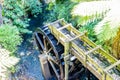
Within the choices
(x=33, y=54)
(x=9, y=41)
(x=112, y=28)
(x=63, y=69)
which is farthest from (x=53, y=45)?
(x=112, y=28)

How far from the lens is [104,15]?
7.23 meters

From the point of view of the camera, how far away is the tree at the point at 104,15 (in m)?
6.29

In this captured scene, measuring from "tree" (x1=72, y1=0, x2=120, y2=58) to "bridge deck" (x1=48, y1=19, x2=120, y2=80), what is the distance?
2.28 feet

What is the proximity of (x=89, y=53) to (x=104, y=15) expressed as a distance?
1684mm

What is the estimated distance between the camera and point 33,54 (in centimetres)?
1325

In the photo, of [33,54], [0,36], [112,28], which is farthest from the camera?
[33,54]

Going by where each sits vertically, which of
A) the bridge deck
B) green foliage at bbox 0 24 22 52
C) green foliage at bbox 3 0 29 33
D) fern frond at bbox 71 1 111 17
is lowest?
the bridge deck

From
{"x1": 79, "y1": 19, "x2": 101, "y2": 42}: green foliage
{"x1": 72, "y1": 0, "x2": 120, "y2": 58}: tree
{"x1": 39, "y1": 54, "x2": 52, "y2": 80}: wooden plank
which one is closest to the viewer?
{"x1": 72, "y1": 0, "x2": 120, "y2": 58}: tree

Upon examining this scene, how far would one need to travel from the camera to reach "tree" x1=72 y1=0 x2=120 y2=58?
247 inches

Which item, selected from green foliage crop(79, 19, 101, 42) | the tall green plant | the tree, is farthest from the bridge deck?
the tall green plant

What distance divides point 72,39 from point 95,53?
3.45 feet

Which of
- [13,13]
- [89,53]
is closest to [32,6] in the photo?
[13,13]

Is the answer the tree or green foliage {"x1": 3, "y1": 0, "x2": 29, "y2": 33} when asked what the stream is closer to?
green foliage {"x1": 3, "y1": 0, "x2": 29, "y2": 33}

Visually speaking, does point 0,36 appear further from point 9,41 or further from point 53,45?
point 53,45
